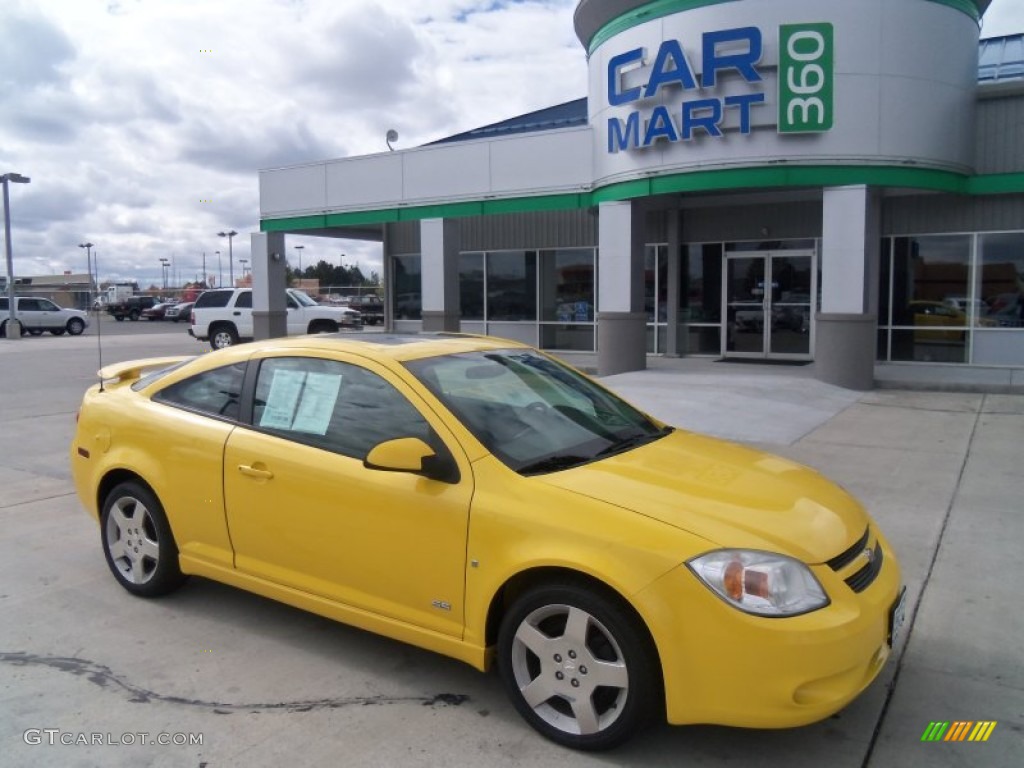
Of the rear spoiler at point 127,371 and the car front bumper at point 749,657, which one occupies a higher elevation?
the rear spoiler at point 127,371

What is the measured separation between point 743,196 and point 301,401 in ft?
45.4

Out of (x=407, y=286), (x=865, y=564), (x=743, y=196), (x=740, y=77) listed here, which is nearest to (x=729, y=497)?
(x=865, y=564)

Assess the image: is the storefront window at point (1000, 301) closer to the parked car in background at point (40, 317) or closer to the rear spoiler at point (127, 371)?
the rear spoiler at point (127, 371)

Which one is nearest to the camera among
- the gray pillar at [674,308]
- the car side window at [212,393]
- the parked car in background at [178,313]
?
the car side window at [212,393]

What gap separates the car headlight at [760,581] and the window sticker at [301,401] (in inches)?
78.0

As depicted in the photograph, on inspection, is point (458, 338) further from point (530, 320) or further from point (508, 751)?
point (530, 320)

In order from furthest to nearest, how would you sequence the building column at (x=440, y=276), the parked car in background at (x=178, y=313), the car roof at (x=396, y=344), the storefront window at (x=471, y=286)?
the parked car in background at (x=178, y=313) < the storefront window at (x=471, y=286) < the building column at (x=440, y=276) < the car roof at (x=396, y=344)

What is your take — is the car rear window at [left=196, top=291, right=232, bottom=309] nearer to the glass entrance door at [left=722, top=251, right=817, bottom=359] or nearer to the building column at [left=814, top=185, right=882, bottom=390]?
the glass entrance door at [left=722, top=251, right=817, bottom=359]

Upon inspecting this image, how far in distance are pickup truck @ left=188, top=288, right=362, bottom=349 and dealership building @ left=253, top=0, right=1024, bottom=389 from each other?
290cm

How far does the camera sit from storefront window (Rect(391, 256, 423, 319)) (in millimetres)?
22062

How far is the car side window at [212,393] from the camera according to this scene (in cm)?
447

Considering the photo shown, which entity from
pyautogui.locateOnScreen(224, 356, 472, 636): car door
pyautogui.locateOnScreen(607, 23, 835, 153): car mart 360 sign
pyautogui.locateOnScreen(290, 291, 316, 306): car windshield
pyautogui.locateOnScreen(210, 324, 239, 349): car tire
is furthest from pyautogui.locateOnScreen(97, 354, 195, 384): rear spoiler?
pyautogui.locateOnScreen(210, 324, 239, 349): car tire

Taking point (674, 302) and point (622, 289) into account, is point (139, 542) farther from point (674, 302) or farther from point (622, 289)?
point (674, 302)

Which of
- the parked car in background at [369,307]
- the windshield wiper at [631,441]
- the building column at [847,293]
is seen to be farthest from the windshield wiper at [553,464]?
the parked car in background at [369,307]
